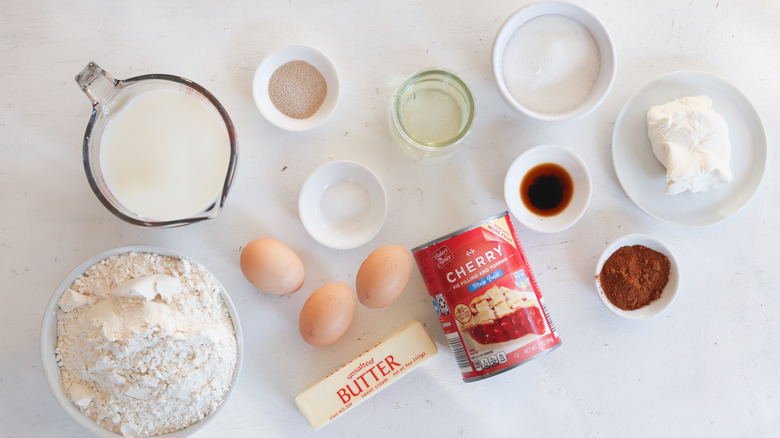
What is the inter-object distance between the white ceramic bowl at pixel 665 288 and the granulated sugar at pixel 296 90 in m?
0.80

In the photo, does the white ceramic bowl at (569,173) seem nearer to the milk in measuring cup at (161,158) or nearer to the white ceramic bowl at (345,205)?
the white ceramic bowl at (345,205)

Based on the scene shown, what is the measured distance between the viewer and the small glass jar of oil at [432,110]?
4.01 feet

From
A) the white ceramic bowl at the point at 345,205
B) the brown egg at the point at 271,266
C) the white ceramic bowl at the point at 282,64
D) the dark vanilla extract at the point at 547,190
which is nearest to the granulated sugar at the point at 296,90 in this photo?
the white ceramic bowl at the point at 282,64

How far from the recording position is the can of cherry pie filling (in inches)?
42.6

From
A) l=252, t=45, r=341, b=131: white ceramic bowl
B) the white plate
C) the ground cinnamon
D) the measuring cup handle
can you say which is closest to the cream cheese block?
the white plate

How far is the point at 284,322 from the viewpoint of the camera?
1290mm

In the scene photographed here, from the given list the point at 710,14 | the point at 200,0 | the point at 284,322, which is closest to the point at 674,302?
the point at 710,14

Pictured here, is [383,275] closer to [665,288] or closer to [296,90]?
[296,90]

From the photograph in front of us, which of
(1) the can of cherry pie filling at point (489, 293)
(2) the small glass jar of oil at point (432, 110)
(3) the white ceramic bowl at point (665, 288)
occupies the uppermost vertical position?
(2) the small glass jar of oil at point (432, 110)

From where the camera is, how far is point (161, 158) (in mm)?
1083

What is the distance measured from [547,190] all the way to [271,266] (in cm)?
69

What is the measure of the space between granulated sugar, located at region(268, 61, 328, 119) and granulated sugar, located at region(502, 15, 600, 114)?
464 mm

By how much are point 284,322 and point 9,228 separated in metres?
0.71

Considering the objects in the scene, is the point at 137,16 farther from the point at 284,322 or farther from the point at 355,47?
the point at 284,322
